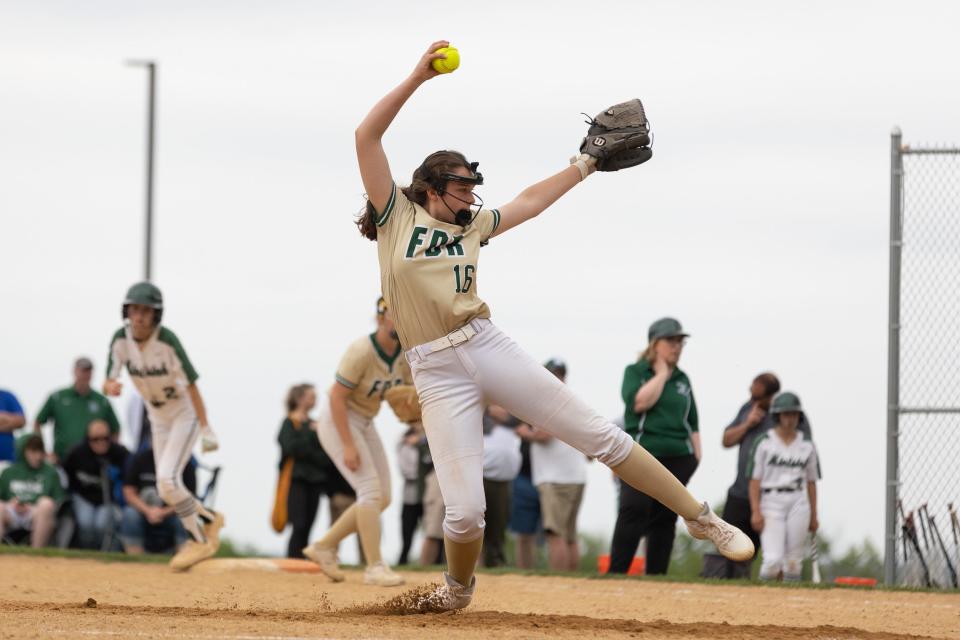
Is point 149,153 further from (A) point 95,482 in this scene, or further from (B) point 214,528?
(B) point 214,528

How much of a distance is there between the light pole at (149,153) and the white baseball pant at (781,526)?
1116 centimetres

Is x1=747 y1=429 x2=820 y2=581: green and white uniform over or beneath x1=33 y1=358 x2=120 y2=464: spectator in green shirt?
beneath

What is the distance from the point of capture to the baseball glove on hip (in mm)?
7621

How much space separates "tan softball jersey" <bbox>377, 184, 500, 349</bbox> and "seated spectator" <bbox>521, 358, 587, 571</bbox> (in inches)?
232

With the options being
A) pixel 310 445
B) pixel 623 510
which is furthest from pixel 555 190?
pixel 310 445

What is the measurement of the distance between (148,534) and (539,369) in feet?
28.4

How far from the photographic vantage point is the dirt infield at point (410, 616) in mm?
6668

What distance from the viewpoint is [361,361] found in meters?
10.8

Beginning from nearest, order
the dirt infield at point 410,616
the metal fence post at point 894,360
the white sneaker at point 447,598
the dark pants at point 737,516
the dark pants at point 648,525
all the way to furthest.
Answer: the dirt infield at point 410,616
the white sneaker at point 447,598
the dark pants at point 648,525
the metal fence post at point 894,360
the dark pants at point 737,516

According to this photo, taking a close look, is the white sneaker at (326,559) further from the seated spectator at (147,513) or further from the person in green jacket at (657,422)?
the seated spectator at (147,513)

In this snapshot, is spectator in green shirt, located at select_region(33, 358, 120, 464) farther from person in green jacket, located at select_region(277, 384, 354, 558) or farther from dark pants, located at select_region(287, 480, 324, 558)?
dark pants, located at select_region(287, 480, 324, 558)

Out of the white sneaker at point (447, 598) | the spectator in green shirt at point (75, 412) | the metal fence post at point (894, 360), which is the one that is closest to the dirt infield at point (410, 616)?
the white sneaker at point (447, 598)

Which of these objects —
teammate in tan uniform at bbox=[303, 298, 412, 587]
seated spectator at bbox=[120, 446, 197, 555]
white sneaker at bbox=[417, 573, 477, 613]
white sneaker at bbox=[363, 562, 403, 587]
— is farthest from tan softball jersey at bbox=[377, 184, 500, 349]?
seated spectator at bbox=[120, 446, 197, 555]

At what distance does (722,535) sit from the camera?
24.2 feet
